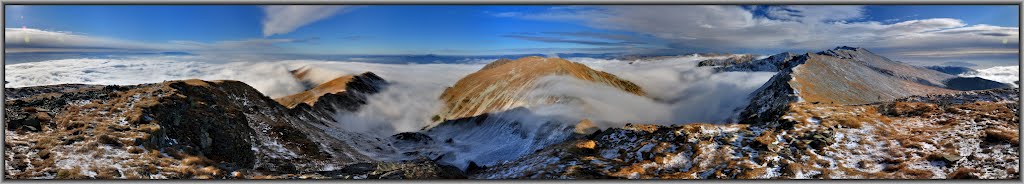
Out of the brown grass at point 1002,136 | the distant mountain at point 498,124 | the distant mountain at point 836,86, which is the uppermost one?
the brown grass at point 1002,136

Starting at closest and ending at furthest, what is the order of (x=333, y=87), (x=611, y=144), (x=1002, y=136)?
1. (x=1002, y=136)
2. (x=611, y=144)
3. (x=333, y=87)

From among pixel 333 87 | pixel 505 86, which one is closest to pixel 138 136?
pixel 505 86

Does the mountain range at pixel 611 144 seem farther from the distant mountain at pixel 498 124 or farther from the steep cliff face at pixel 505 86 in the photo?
the steep cliff face at pixel 505 86

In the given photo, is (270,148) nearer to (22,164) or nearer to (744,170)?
(22,164)

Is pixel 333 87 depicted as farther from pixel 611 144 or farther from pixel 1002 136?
pixel 1002 136

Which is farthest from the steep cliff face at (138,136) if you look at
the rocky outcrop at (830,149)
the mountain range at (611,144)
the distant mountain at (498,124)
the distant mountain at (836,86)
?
the distant mountain at (836,86)

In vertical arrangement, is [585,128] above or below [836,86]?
below
